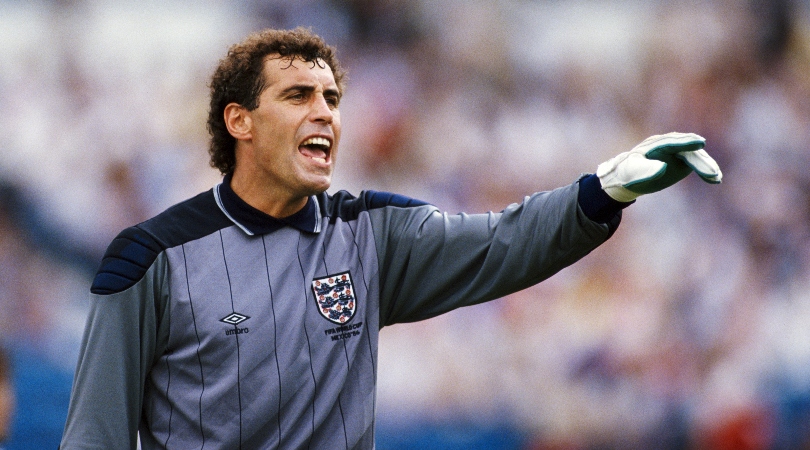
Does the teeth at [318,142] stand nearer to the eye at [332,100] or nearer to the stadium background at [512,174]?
the eye at [332,100]

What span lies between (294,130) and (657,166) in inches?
35.5

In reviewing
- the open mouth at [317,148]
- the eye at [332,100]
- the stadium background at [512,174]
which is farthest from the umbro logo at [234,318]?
the stadium background at [512,174]

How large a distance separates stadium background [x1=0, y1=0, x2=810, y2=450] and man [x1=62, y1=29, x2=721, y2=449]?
77.7 inches

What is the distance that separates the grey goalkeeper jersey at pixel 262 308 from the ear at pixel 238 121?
0.63ft

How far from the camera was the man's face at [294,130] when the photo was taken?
7.80 ft

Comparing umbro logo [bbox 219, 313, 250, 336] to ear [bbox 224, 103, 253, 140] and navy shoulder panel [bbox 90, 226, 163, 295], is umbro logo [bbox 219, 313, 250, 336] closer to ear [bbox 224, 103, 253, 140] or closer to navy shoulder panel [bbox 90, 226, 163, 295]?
navy shoulder panel [bbox 90, 226, 163, 295]

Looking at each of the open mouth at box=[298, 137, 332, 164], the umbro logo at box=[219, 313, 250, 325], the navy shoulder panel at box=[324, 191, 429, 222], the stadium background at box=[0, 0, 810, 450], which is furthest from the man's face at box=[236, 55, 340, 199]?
the stadium background at box=[0, 0, 810, 450]

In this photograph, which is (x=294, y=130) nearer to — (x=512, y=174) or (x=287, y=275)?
(x=287, y=275)

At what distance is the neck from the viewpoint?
2.40 metres

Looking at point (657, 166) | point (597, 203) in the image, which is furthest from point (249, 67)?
point (657, 166)

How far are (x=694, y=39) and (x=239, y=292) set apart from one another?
3.23 metres

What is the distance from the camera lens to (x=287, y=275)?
2.33m

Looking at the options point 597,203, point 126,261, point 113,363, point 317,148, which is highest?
point 317,148

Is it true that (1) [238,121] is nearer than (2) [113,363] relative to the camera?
No
